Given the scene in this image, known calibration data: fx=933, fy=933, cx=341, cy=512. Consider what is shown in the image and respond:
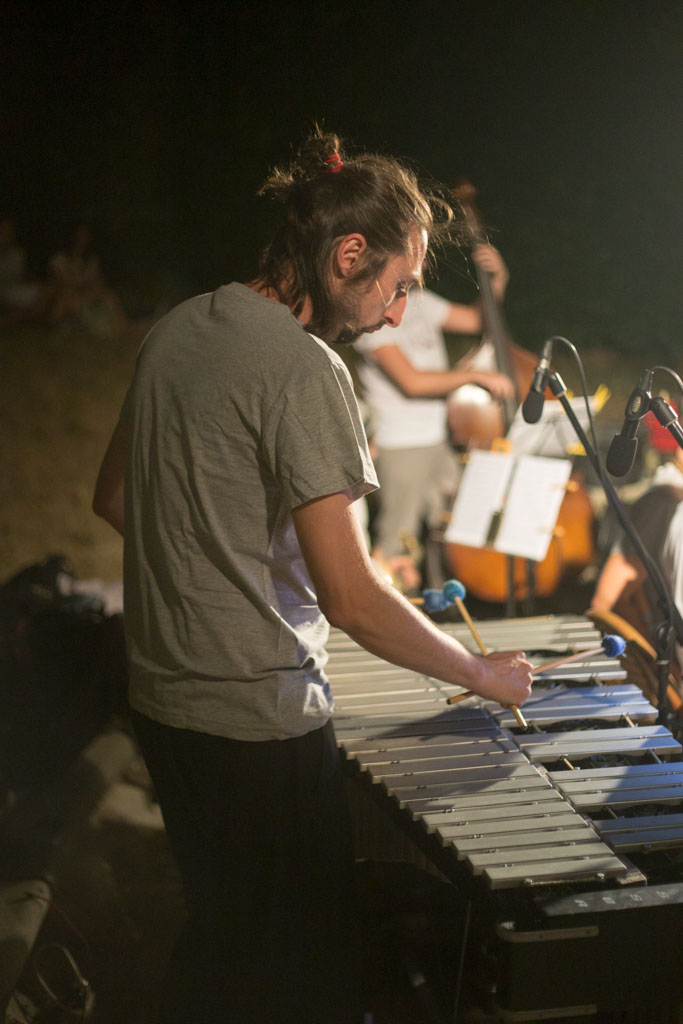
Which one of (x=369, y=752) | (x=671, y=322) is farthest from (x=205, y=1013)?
(x=671, y=322)

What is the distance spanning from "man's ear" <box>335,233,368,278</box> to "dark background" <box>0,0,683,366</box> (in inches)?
166

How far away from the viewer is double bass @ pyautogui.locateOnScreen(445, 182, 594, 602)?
13.1 feet

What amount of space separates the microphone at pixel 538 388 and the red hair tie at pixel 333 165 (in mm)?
718

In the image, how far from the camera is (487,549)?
4000 mm

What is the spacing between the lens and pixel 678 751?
174 cm

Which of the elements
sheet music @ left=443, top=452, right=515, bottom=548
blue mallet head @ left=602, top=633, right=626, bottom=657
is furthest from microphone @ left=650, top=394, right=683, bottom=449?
sheet music @ left=443, top=452, right=515, bottom=548

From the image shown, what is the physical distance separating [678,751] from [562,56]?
5.08 m

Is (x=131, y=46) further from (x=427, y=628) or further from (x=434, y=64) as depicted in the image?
→ (x=427, y=628)

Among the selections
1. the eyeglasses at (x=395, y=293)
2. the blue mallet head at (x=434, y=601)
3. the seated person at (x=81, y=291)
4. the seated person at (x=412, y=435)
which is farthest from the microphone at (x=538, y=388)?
the seated person at (x=81, y=291)

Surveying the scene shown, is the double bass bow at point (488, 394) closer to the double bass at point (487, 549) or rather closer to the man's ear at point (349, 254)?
the double bass at point (487, 549)

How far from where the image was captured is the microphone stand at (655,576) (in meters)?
1.90

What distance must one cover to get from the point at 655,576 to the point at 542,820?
0.65m

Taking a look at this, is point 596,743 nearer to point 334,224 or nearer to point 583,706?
point 583,706

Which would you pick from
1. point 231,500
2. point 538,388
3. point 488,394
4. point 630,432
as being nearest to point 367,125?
point 488,394
